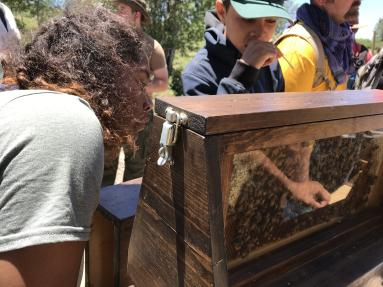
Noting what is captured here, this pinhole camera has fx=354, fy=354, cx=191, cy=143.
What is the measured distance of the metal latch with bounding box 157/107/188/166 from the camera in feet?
3.07

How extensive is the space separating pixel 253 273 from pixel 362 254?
1.67 ft

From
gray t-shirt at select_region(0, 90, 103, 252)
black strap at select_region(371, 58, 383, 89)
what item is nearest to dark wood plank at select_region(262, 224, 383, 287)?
gray t-shirt at select_region(0, 90, 103, 252)

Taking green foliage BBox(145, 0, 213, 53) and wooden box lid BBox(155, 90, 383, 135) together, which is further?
green foliage BBox(145, 0, 213, 53)

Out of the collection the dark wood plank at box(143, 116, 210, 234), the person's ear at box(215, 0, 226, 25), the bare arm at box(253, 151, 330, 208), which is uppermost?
the person's ear at box(215, 0, 226, 25)

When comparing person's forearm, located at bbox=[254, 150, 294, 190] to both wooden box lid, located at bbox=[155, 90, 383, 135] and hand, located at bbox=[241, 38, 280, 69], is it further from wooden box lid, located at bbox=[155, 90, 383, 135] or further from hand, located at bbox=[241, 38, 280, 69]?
hand, located at bbox=[241, 38, 280, 69]

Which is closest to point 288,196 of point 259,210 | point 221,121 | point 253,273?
point 259,210

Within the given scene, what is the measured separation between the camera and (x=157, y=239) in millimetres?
1123

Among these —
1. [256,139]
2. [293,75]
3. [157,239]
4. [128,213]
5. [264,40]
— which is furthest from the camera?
[293,75]

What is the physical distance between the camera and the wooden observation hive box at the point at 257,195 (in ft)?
2.98

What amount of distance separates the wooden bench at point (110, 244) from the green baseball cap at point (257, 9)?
41.3 inches

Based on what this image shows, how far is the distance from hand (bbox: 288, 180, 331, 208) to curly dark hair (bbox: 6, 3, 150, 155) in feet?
2.22

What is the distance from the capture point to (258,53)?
172 centimetres

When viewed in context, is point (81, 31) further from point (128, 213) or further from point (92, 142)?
point (128, 213)

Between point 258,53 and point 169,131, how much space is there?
963 mm
